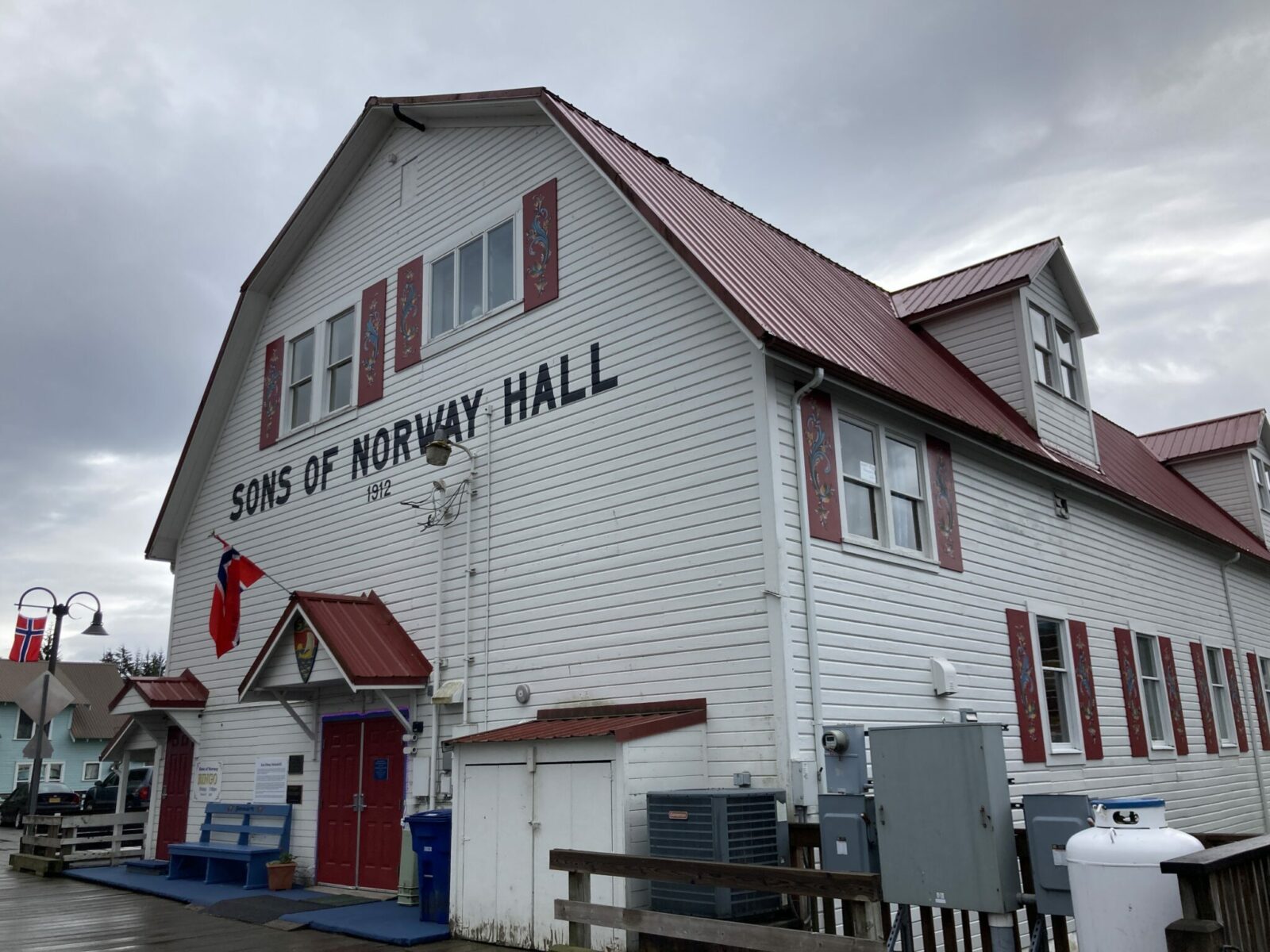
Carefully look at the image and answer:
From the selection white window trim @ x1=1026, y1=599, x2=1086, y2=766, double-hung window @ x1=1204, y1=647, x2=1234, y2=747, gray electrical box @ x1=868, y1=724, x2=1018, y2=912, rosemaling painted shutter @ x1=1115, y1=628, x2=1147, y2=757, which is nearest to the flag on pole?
white window trim @ x1=1026, y1=599, x2=1086, y2=766

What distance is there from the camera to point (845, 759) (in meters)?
8.78

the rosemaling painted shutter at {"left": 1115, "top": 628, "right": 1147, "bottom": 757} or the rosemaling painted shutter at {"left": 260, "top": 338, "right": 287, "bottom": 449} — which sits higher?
the rosemaling painted shutter at {"left": 260, "top": 338, "right": 287, "bottom": 449}

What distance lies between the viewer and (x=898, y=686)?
35.1 ft

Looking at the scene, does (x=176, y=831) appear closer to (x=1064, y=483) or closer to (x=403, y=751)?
(x=403, y=751)

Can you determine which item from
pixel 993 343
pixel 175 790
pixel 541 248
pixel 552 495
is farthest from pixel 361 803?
pixel 993 343

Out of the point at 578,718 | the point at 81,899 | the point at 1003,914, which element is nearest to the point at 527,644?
the point at 578,718

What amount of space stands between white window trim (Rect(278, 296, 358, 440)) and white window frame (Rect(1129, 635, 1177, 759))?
1209 centimetres

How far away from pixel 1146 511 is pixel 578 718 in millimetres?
10632

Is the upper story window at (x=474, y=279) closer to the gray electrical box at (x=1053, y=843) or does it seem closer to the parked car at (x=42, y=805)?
the gray electrical box at (x=1053, y=843)

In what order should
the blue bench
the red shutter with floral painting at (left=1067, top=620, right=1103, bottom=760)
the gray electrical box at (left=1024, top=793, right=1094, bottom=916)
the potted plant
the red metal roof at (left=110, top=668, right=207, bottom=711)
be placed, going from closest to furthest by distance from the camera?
1. the gray electrical box at (left=1024, top=793, right=1094, bottom=916)
2. the red shutter with floral painting at (left=1067, top=620, right=1103, bottom=760)
3. the potted plant
4. the blue bench
5. the red metal roof at (left=110, top=668, right=207, bottom=711)

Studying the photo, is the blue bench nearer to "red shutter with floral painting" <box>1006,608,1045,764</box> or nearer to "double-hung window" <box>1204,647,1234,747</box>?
"red shutter with floral painting" <box>1006,608,1045,764</box>

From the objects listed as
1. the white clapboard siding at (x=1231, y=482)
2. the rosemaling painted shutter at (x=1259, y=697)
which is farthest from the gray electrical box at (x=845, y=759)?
the white clapboard siding at (x=1231, y=482)

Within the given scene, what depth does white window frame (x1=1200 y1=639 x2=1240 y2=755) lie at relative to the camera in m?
18.3

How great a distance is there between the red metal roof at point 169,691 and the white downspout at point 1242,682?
18.1m
